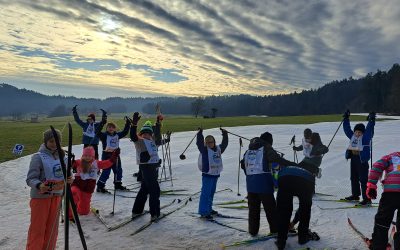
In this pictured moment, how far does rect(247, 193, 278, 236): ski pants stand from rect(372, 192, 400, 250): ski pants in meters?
1.83

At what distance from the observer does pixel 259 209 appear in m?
6.94

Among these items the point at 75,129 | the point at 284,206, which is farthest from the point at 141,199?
the point at 75,129

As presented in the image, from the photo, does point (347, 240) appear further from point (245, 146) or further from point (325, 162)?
point (245, 146)

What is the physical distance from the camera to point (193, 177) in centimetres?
1442

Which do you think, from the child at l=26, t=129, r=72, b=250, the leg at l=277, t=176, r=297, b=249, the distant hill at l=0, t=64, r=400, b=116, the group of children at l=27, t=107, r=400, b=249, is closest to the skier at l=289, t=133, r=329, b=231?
the group of children at l=27, t=107, r=400, b=249

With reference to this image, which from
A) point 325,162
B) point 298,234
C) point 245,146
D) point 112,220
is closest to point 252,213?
point 298,234

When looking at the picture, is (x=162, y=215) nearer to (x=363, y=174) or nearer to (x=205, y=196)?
(x=205, y=196)

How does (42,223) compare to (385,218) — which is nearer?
(385,218)

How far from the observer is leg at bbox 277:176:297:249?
20.0 ft

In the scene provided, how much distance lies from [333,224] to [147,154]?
4.57 m

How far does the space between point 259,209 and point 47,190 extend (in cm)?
399

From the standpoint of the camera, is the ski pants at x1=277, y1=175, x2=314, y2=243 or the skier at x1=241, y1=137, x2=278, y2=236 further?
the skier at x1=241, y1=137, x2=278, y2=236

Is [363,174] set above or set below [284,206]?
above

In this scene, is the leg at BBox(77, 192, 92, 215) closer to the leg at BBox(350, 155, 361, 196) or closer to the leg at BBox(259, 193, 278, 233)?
the leg at BBox(259, 193, 278, 233)
